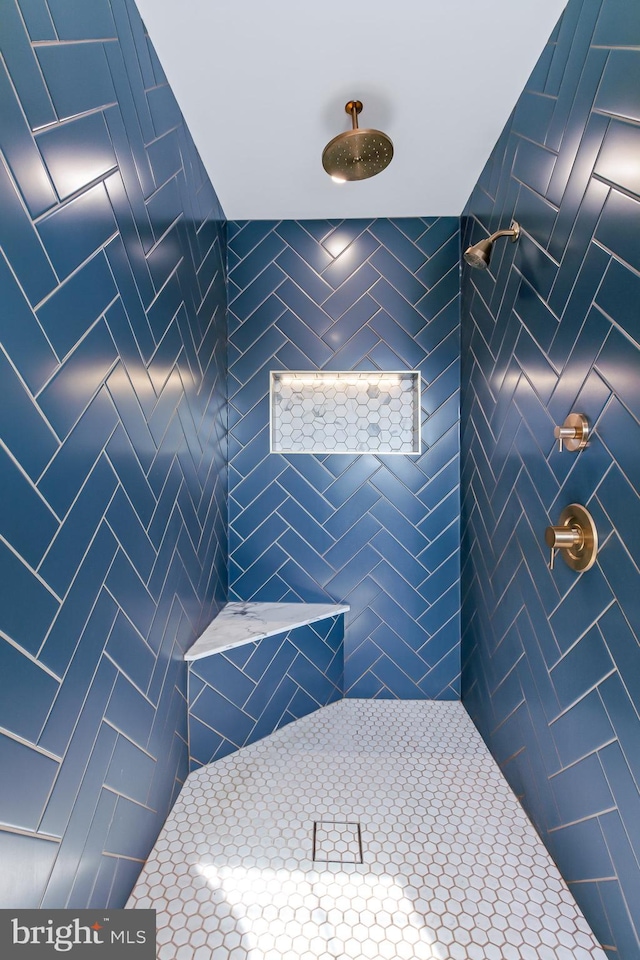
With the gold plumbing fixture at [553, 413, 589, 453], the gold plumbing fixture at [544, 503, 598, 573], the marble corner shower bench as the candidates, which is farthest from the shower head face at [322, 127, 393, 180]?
the marble corner shower bench

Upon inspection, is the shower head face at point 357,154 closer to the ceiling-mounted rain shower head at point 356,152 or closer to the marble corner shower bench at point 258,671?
the ceiling-mounted rain shower head at point 356,152

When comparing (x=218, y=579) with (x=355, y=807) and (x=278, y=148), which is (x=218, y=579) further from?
(x=278, y=148)

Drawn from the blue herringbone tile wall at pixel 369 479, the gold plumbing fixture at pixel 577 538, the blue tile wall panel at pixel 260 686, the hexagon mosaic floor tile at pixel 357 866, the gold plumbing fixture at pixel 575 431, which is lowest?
the hexagon mosaic floor tile at pixel 357 866

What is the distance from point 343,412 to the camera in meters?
2.20

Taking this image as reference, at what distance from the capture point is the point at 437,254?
6.90 ft

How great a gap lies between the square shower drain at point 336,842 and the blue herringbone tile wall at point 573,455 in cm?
51

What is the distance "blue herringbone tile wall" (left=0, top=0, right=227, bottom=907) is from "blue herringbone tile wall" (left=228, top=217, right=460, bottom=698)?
67cm

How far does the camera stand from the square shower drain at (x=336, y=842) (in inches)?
46.8

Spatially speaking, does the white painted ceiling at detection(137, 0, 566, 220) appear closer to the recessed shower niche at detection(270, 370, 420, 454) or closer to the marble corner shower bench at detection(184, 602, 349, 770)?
the recessed shower niche at detection(270, 370, 420, 454)

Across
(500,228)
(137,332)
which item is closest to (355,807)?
(137,332)

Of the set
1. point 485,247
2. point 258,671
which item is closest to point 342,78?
point 485,247

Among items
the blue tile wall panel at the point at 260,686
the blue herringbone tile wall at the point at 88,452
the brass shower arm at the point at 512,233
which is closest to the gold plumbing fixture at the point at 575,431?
the brass shower arm at the point at 512,233

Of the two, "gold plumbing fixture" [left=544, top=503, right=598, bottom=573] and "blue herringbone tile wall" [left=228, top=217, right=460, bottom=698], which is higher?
"blue herringbone tile wall" [left=228, top=217, right=460, bottom=698]

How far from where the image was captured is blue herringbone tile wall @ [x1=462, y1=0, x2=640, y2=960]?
0.85 meters
